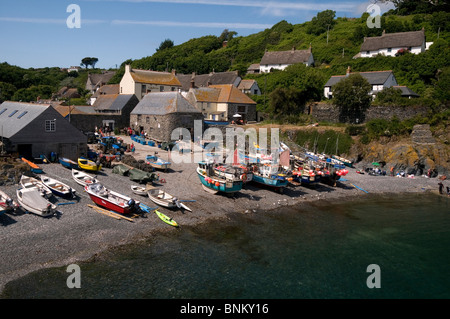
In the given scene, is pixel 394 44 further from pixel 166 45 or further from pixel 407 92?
pixel 166 45

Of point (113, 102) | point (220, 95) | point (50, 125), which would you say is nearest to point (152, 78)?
point (113, 102)

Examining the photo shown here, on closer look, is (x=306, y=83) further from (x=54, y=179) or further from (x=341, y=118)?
(x=54, y=179)

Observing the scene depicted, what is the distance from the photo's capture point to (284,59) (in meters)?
75.4

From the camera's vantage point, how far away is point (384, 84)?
51.3 metres

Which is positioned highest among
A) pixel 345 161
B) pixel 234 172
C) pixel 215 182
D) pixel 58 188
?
pixel 234 172

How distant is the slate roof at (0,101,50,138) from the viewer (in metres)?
29.4

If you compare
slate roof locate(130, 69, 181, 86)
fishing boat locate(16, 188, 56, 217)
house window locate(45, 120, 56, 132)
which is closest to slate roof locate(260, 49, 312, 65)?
slate roof locate(130, 69, 181, 86)

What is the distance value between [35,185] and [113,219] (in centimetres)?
627

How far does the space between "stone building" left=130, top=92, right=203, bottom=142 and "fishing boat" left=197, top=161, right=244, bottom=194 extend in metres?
14.7

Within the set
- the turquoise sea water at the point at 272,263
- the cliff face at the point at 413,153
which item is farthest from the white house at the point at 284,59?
the turquoise sea water at the point at 272,263

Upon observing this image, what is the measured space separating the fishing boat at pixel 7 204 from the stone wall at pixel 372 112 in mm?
42225

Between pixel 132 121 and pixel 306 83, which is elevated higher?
pixel 306 83

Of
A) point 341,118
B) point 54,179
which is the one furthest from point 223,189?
point 341,118

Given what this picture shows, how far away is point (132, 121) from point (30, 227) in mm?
30720
